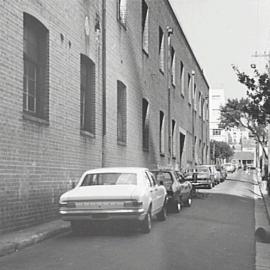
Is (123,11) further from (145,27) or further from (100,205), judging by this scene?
(100,205)

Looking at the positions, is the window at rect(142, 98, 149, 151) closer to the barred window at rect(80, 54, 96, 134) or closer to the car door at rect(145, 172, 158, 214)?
the barred window at rect(80, 54, 96, 134)

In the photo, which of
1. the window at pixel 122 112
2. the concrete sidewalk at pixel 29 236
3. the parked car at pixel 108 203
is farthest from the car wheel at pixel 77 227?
the window at pixel 122 112

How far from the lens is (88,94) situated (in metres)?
17.1

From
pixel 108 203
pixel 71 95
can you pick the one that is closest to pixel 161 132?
pixel 71 95

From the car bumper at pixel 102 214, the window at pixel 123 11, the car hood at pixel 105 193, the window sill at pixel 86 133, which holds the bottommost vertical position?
the car bumper at pixel 102 214

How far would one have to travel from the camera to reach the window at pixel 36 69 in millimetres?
12781

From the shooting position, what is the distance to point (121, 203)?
10.7m

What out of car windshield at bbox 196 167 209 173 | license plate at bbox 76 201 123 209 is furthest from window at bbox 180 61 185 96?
license plate at bbox 76 201 123 209

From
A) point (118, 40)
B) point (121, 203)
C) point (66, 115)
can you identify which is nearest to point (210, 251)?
point (121, 203)

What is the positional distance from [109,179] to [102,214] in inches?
59.3

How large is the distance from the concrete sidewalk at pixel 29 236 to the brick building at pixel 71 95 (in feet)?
1.02

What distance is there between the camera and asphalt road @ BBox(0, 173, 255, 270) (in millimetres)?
7777

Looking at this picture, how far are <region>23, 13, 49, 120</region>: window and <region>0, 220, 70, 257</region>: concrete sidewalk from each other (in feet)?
9.12

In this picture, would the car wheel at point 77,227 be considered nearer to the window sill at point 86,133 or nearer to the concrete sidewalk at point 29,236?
the concrete sidewalk at point 29,236
